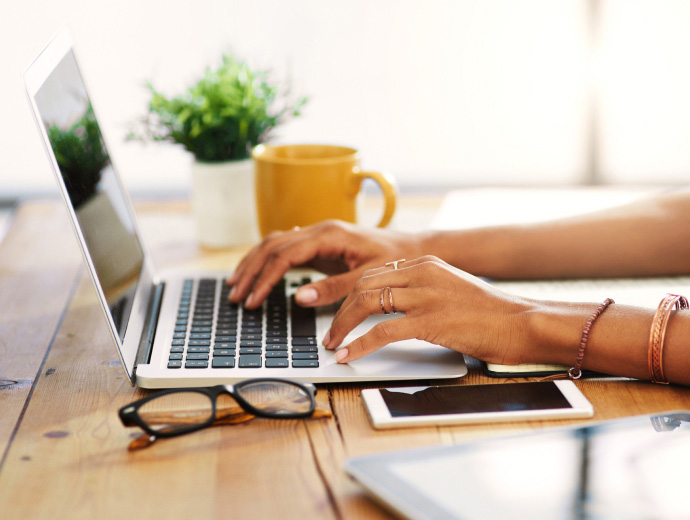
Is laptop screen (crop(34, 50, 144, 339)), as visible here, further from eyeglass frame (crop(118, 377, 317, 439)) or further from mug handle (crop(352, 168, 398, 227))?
mug handle (crop(352, 168, 398, 227))

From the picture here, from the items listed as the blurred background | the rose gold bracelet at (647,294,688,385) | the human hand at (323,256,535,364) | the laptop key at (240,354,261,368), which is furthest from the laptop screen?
the blurred background

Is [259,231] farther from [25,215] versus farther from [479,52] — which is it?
[479,52]

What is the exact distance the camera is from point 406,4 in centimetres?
194

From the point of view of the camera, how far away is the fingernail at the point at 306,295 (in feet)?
2.82

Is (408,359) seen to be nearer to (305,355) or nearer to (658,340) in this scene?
(305,355)

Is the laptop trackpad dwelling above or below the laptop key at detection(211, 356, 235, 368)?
below

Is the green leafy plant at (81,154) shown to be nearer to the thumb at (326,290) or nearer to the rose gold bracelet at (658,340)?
the thumb at (326,290)

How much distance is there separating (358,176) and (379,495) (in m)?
0.67

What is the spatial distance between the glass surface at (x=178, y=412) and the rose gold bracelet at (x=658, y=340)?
1.29 feet

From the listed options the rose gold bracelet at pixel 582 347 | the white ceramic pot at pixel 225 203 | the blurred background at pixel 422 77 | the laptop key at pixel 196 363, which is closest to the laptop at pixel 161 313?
the laptop key at pixel 196 363

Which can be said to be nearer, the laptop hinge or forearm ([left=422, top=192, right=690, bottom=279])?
the laptop hinge

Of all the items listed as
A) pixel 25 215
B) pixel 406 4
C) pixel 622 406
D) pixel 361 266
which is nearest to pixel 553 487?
pixel 622 406

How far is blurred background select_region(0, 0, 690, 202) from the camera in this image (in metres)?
1.92

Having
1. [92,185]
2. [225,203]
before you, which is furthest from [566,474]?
[225,203]
